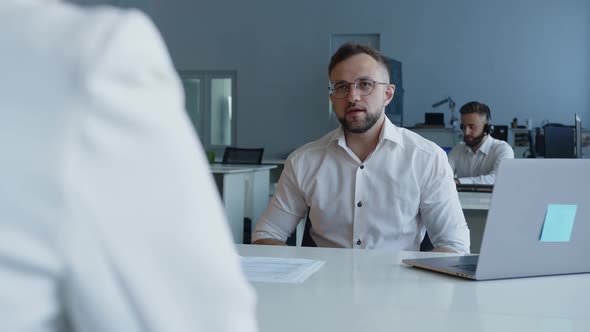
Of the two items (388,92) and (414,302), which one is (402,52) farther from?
(414,302)

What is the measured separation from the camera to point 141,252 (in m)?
0.46

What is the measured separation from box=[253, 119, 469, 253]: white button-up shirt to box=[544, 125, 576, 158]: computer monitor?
137 inches

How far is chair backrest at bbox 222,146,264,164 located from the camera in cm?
796

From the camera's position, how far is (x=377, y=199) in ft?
8.73

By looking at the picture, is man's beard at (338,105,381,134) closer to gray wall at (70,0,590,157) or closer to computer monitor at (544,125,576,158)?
computer monitor at (544,125,576,158)

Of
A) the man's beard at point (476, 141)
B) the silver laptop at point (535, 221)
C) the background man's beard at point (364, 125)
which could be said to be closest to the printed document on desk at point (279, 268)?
the silver laptop at point (535, 221)

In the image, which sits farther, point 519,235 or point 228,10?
point 228,10

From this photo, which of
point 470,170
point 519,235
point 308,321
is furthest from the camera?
point 470,170

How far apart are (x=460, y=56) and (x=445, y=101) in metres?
0.89

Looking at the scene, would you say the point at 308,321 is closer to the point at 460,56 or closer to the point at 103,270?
the point at 103,270

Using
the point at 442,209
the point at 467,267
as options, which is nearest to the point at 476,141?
the point at 442,209

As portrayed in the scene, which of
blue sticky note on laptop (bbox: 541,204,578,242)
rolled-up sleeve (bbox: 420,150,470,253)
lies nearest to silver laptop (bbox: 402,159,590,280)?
blue sticky note on laptop (bbox: 541,204,578,242)

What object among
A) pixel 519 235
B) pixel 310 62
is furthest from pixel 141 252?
pixel 310 62

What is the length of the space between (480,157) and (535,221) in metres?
4.33
